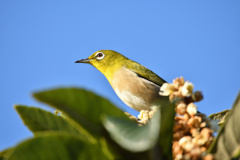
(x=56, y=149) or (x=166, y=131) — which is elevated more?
(x=166, y=131)

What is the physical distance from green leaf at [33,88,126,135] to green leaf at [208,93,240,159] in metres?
0.52

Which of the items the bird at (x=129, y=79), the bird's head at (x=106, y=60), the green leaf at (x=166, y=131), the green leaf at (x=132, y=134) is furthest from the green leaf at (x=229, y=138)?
the bird's head at (x=106, y=60)

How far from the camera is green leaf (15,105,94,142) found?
181 centimetres

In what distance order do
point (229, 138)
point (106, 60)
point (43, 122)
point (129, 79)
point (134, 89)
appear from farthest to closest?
point (106, 60) < point (129, 79) < point (134, 89) < point (43, 122) < point (229, 138)

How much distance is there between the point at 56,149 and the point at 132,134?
37cm

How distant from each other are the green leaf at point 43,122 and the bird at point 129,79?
4386 mm

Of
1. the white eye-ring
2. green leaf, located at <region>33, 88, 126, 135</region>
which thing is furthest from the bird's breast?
green leaf, located at <region>33, 88, 126, 135</region>

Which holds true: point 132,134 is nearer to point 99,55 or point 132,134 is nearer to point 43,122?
point 43,122

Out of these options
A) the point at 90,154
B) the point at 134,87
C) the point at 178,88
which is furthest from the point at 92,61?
the point at 90,154

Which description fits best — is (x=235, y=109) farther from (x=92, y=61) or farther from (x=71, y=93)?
(x=92, y=61)

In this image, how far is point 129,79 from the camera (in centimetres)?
679

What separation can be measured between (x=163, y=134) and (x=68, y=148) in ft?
1.78

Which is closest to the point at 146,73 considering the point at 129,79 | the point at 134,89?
the point at 129,79

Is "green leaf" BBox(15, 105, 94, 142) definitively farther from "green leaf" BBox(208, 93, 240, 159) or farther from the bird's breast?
the bird's breast
